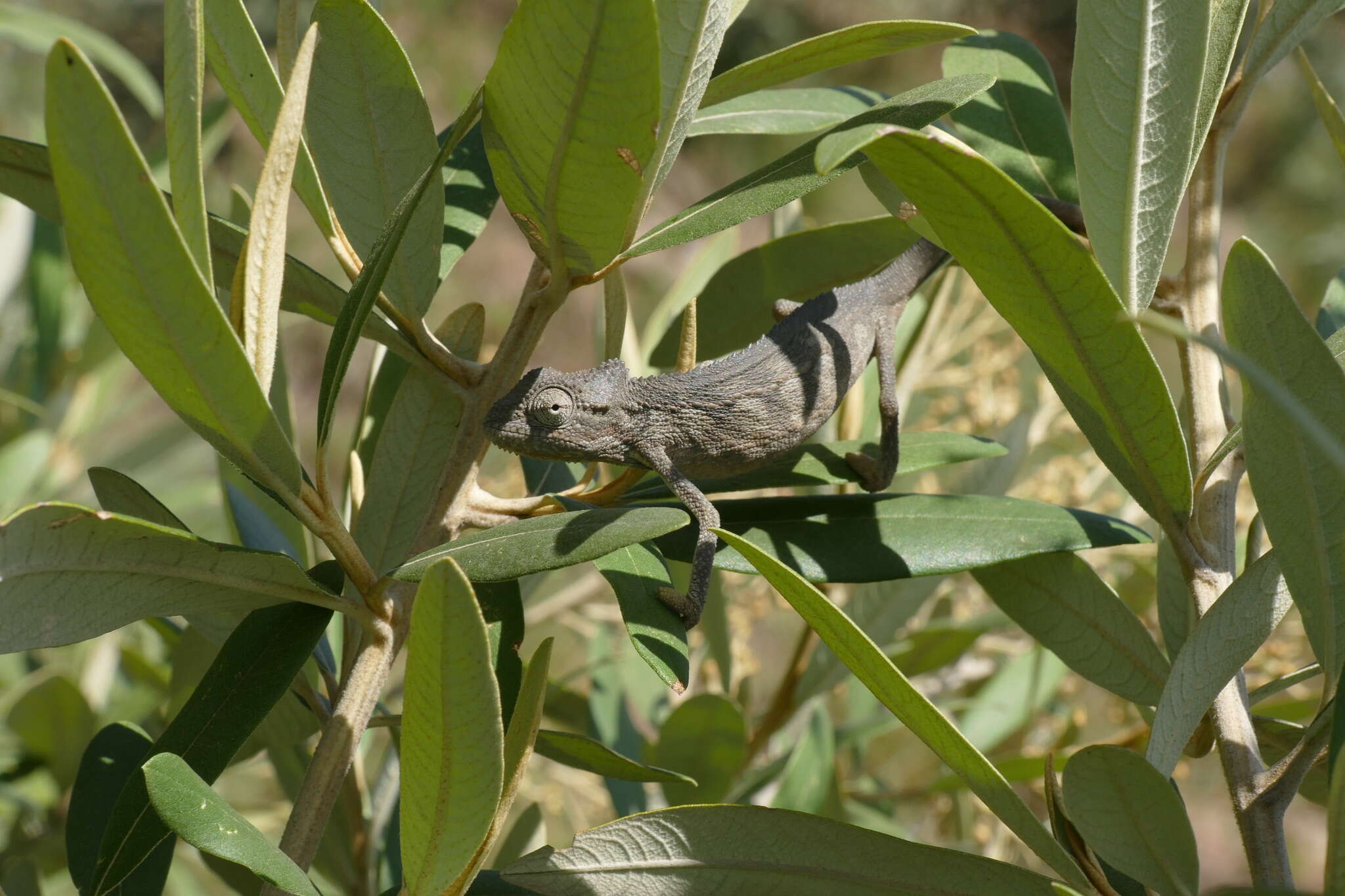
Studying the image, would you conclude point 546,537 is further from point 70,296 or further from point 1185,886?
point 70,296

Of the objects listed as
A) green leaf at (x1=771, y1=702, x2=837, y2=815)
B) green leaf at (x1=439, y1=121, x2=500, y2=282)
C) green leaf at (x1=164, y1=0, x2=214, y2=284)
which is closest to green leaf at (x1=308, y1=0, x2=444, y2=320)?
green leaf at (x1=439, y1=121, x2=500, y2=282)

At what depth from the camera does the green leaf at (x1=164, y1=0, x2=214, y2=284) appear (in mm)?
707

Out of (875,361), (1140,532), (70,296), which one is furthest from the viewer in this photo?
(70,296)

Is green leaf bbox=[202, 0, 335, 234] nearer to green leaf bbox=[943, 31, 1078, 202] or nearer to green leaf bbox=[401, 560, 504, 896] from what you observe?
green leaf bbox=[401, 560, 504, 896]

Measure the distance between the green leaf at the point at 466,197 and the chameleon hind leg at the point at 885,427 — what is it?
19.1 inches

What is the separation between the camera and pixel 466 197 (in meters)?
1.18

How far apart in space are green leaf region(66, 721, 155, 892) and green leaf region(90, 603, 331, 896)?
6.6 inches

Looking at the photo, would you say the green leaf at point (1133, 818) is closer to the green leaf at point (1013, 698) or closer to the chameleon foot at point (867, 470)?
the chameleon foot at point (867, 470)

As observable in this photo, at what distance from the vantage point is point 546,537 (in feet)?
2.75

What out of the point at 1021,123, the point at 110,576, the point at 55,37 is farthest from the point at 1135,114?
the point at 55,37

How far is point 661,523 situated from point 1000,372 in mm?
1640

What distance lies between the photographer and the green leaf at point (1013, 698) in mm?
1800

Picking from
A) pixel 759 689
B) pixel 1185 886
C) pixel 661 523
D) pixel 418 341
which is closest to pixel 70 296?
pixel 418 341

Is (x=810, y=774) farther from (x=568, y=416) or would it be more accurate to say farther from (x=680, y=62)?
(x=680, y=62)
